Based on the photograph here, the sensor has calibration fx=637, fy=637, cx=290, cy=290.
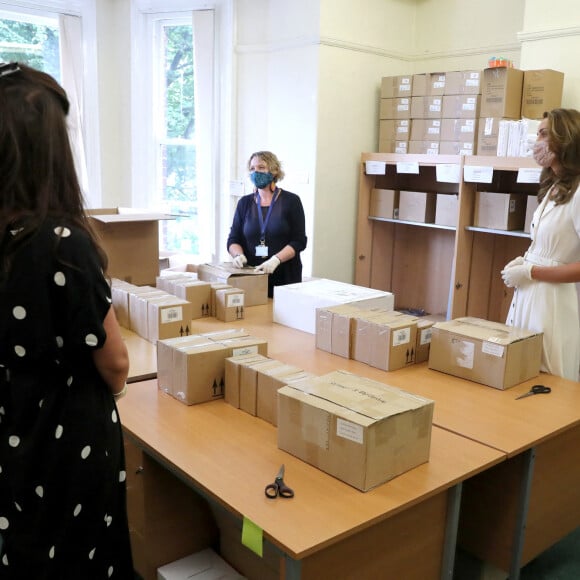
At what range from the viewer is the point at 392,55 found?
14.9 ft

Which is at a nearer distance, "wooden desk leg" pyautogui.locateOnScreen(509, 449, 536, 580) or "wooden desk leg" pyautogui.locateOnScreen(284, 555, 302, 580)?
"wooden desk leg" pyautogui.locateOnScreen(284, 555, 302, 580)

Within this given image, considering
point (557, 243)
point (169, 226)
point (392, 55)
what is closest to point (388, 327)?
point (557, 243)

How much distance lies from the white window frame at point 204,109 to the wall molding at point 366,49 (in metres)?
0.26

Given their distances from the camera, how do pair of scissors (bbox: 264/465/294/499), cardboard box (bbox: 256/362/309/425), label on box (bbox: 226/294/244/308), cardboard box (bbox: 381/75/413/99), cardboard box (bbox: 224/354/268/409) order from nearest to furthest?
pair of scissors (bbox: 264/465/294/499) < cardboard box (bbox: 256/362/309/425) < cardboard box (bbox: 224/354/268/409) < label on box (bbox: 226/294/244/308) < cardboard box (bbox: 381/75/413/99)

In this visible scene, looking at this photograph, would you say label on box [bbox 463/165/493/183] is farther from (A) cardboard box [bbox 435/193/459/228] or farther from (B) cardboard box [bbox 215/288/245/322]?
(B) cardboard box [bbox 215/288/245/322]

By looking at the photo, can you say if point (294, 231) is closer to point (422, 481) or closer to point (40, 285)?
point (422, 481)

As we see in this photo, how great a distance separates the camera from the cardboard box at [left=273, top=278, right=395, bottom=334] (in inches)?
103

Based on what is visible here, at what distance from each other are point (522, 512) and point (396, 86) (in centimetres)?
316

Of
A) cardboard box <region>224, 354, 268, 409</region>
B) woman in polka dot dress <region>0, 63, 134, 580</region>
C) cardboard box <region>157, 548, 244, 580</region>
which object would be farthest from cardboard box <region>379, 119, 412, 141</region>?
woman in polka dot dress <region>0, 63, 134, 580</region>

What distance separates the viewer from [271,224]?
11.4ft

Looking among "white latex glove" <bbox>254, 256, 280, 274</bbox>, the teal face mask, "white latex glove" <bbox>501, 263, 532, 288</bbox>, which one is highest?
the teal face mask

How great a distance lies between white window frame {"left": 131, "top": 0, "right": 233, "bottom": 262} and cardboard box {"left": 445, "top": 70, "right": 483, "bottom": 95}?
1592 millimetres

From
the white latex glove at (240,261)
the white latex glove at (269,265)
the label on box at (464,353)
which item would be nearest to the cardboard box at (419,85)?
the white latex glove at (269,265)

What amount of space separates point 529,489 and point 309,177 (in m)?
2.88
